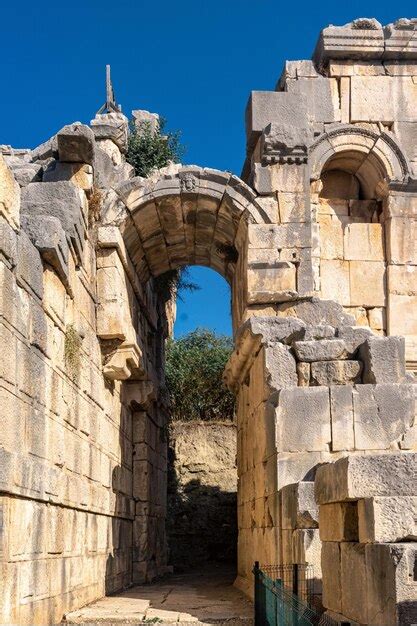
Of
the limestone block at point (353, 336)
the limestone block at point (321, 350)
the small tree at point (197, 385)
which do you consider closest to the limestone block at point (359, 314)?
the limestone block at point (353, 336)

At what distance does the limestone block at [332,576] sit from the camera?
5.56 meters

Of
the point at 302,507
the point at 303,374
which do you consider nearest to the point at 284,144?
the point at 303,374

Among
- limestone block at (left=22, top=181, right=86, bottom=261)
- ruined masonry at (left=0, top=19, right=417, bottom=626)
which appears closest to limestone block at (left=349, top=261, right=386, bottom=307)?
ruined masonry at (left=0, top=19, right=417, bottom=626)

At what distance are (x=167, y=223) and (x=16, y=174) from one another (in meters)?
3.27

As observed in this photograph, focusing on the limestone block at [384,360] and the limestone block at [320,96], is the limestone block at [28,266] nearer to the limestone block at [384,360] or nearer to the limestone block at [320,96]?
the limestone block at [384,360]

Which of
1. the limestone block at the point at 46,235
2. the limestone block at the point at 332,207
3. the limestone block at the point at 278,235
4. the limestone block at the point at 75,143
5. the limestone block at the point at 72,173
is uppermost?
the limestone block at the point at 332,207

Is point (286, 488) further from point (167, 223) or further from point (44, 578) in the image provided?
point (167, 223)

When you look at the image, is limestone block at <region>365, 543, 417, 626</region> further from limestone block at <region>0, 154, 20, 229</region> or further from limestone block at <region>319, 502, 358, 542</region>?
limestone block at <region>0, 154, 20, 229</region>

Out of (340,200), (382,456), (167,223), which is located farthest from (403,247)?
(382,456)

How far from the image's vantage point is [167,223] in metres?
12.6

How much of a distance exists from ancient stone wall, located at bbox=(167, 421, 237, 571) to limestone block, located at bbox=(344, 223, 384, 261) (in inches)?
379

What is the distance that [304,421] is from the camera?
28.3ft

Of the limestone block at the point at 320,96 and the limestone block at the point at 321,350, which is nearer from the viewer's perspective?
the limestone block at the point at 321,350

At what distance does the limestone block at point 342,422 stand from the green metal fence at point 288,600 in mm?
1437
